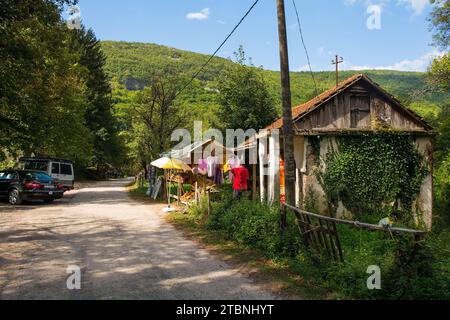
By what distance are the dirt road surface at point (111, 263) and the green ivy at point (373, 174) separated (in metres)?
6.34

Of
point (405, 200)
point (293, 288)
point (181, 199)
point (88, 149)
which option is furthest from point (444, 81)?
point (88, 149)

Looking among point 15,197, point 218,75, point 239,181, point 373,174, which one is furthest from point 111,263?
point 218,75

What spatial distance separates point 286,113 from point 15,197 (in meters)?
14.6

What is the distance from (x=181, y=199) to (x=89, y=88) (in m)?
34.1

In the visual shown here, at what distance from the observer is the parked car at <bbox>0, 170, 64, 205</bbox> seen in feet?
58.1

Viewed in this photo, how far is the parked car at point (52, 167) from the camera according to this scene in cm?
2241

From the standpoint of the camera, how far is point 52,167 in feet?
75.1

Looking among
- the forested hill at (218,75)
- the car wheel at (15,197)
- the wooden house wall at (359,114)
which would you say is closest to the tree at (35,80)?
the car wheel at (15,197)

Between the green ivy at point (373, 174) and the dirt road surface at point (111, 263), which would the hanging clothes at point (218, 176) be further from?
the dirt road surface at point (111, 263)

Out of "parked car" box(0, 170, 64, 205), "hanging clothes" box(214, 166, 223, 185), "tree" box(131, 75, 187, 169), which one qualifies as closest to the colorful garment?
"hanging clothes" box(214, 166, 223, 185)

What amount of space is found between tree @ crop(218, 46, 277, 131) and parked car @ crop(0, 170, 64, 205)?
14.2m

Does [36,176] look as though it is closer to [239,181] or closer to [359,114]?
[239,181]
